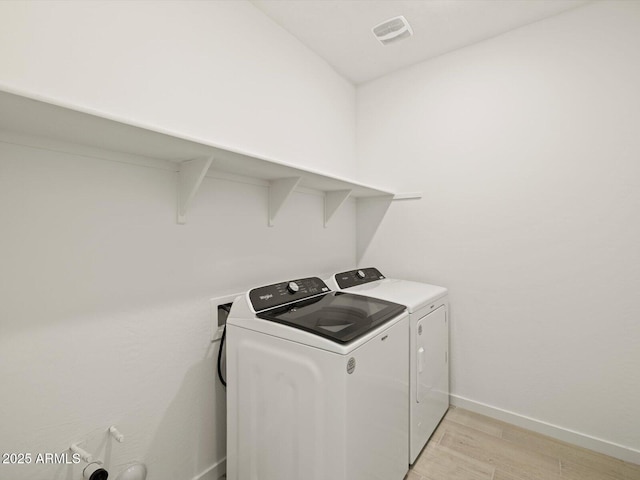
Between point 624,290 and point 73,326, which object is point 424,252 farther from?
point 73,326

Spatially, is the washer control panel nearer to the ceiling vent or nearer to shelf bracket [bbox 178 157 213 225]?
shelf bracket [bbox 178 157 213 225]

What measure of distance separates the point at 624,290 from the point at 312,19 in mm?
2587

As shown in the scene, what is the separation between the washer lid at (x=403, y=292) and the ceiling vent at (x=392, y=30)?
5.93 feet

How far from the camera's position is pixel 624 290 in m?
1.64

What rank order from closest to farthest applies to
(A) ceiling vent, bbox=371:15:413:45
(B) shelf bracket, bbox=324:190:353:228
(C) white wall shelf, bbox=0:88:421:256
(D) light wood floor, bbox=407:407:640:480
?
(C) white wall shelf, bbox=0:88:421:256 < (D) light wood floor, bbox=407:407:640:480 < (A) ceiling vent, bbox=371:15:413:45 < (B) shelf bracket, bbox=324:190:353:228

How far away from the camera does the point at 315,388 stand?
1075 mm

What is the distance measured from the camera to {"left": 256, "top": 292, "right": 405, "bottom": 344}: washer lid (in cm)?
114

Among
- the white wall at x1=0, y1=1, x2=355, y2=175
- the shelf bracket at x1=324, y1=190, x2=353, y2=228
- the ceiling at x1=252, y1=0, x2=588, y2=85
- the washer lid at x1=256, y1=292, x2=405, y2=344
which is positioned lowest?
the washer lid at x1=256, y1=292, x2=405, y2=344

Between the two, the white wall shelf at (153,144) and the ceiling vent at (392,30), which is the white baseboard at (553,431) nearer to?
the white wall shelf at (153,144)

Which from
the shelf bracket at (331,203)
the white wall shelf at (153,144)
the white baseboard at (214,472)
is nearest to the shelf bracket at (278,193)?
the white wall shelf at (153,144)

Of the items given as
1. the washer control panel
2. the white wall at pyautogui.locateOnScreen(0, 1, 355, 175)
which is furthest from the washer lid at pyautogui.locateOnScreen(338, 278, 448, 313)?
→ the white wall at pyautogui.locateOnScreen(0, 1, 355, 175)

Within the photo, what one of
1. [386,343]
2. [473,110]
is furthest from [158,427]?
[473,110]

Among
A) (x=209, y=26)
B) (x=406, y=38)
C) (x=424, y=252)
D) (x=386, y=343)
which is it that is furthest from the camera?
(x=424, y=252)

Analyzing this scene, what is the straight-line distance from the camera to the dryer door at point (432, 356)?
5.29ft
